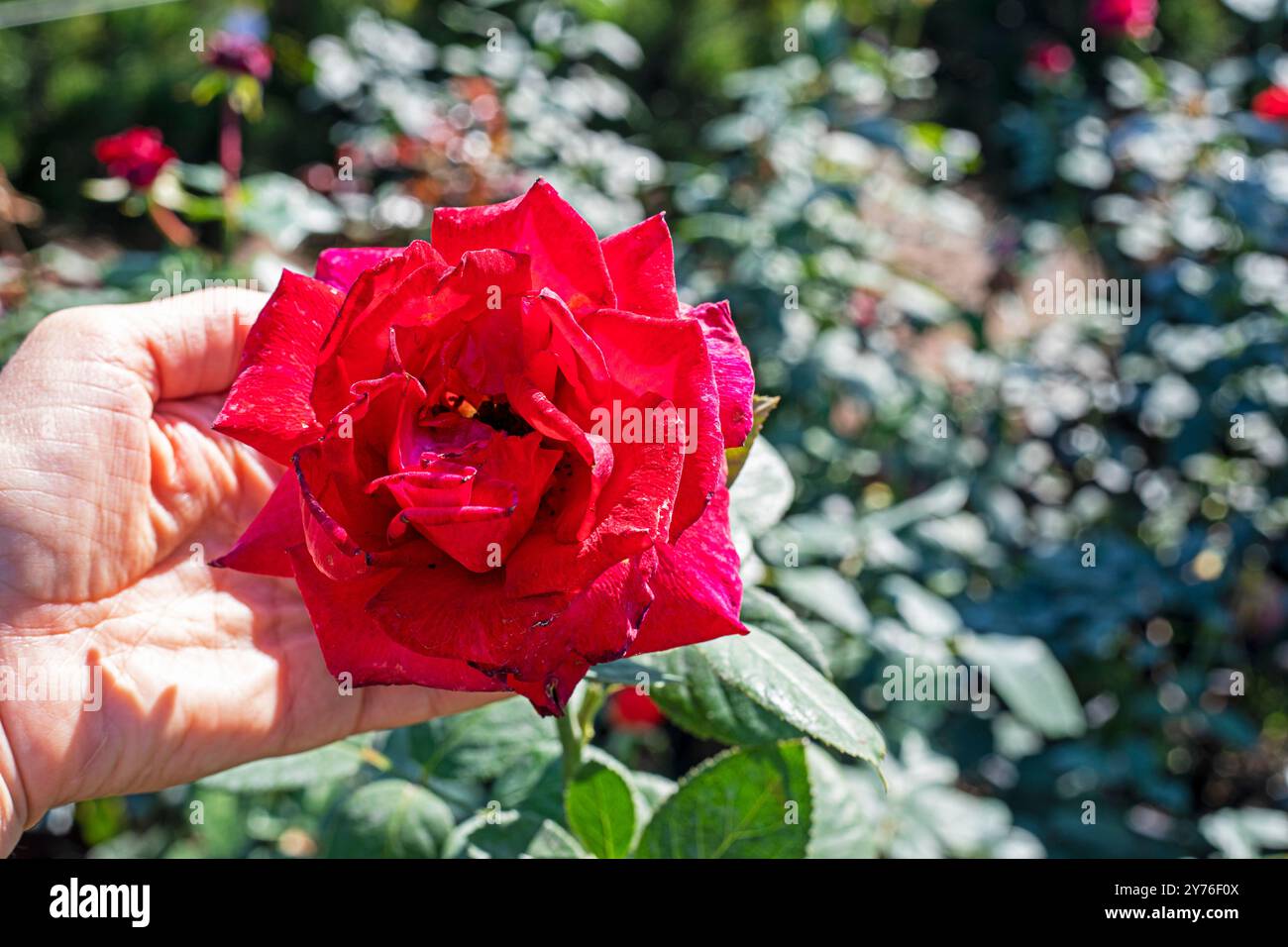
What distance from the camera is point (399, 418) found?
0.68m

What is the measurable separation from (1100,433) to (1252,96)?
104cm

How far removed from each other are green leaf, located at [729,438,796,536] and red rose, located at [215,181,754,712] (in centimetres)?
23

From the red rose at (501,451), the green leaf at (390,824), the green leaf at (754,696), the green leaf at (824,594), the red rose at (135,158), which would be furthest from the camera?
the red rose at (135,158)

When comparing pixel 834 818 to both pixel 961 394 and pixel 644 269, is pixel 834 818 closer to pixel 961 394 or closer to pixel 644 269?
pixel 644 269

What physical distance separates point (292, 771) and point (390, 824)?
0.44ft

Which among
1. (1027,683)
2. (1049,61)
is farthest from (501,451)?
(1049,61)

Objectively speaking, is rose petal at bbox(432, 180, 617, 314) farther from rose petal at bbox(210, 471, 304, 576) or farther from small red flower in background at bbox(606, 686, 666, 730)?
small red flower in background at bbox(606, 686, 666, 730)

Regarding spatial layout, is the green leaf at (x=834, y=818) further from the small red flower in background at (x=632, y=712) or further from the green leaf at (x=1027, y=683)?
the small red flower in background at (x=632, y=712)

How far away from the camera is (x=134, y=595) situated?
1044 mm

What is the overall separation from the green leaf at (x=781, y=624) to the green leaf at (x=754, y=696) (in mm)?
23

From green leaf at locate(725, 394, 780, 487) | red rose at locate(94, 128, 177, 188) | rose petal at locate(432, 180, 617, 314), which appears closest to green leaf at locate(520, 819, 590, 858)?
green leaf at locate(725, 394, 780, 487)

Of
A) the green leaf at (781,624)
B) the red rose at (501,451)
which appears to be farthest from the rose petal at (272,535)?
the green leaf at (781,624)

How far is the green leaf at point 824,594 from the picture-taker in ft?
4.74

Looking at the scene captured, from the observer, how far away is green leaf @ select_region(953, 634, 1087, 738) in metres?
A: 1.57
